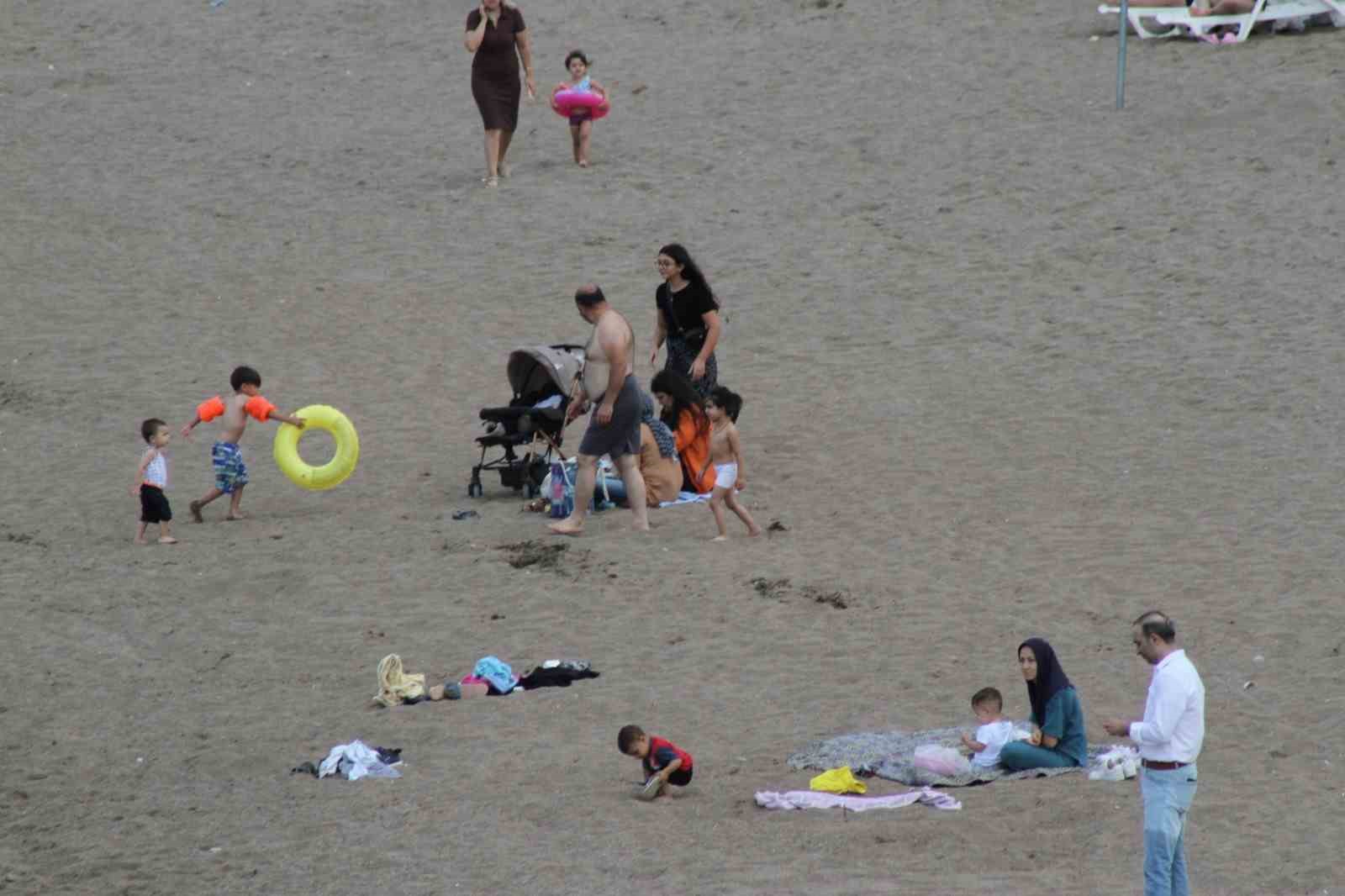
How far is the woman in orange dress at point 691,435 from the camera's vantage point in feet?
41.8

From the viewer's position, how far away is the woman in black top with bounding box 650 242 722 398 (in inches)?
493

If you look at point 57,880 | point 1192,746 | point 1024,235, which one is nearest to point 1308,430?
point 1024,235

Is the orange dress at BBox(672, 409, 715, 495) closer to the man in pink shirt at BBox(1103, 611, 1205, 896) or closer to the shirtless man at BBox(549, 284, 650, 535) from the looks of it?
the shirtless man at BBox(549, 284, 650, 535)

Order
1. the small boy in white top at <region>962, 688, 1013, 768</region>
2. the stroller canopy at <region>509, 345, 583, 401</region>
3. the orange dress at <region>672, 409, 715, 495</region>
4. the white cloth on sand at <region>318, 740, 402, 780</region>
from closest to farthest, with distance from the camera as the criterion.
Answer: the small boy in white top at <region>962, 688, 1013, 768</region> < the white cloth on sand at <region>318, 740, 402, 780</region> < the orange dress at <region>672, 409, 715, 495</region> < the stroller canopy at <region>509, 345, 583, 401</region>

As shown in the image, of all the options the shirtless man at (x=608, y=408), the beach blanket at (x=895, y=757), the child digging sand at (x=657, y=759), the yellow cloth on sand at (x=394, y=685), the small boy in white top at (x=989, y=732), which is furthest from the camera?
the shirtless man at (x=608, y=408)

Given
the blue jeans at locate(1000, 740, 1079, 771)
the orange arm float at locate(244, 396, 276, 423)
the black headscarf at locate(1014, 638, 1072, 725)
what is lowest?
the blue jeans at locate(1000, 740, 1079, 771)

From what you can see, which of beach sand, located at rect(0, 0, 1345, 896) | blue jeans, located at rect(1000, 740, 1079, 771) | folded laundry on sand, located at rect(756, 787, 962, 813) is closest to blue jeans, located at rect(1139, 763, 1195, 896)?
beach sand, located at rect(0, 0, 1345, 896)

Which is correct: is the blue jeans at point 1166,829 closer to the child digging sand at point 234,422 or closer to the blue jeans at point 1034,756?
the blue jeans at point 1034,756

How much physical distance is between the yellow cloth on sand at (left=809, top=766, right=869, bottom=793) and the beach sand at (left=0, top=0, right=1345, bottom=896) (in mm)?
208

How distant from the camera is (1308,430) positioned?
13.4 m

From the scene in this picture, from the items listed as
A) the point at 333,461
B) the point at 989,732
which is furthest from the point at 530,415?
the point at 989,732

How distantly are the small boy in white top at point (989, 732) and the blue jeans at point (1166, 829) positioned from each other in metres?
1.62

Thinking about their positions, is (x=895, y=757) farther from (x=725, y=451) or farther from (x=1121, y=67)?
(x=1121, y=67)

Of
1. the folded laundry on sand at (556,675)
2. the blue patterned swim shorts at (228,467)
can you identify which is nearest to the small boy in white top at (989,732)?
the folded laundry on sand at (556,675)
